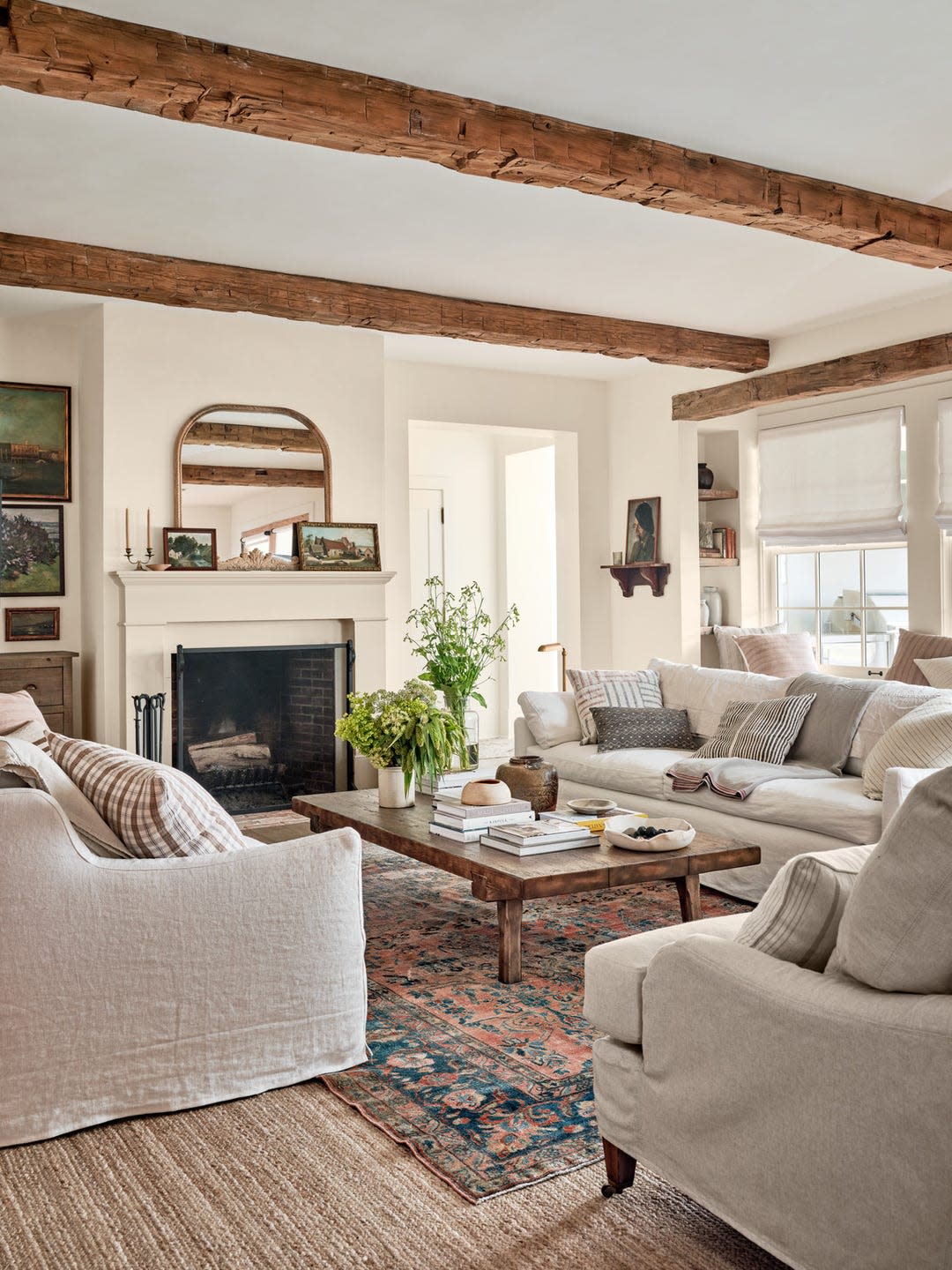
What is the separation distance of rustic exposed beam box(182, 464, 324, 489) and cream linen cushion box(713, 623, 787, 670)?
→ 2669mm

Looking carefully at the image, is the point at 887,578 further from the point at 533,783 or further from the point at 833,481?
the point at 533,783

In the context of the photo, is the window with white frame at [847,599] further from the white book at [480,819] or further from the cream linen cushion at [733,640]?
the white book at [480,819]

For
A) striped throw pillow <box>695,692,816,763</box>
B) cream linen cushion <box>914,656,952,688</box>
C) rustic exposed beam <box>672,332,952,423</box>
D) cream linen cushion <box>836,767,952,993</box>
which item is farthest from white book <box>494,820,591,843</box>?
rustic exposed beam <box>672,332,952,423</box>

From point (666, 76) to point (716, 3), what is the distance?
1.41 feet

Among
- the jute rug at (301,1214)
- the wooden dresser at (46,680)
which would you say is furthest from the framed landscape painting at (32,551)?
the jute rug at (301,1214)

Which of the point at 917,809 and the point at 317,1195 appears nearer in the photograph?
the point at 917,809

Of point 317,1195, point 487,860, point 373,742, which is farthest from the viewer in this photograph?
point 373,742

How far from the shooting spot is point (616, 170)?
3.89m

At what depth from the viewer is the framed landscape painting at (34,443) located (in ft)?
20.2

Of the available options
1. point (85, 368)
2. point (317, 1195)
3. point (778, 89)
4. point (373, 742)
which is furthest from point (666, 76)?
point (85, 368)

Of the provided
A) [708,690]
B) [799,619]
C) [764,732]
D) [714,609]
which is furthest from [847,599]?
[764,732]

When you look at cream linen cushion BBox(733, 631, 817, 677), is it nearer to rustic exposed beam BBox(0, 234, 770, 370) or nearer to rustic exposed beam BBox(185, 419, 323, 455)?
rustic exposed beam BBox(0, 234, 770, 370)

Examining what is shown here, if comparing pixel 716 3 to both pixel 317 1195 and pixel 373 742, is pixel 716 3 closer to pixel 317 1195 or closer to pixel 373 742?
pixel 373 742

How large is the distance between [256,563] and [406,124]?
335 cm
